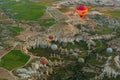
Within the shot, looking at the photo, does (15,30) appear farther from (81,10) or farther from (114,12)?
(114,12)

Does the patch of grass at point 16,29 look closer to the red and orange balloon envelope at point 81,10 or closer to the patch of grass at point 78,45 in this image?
the patch of grass at point 78,45

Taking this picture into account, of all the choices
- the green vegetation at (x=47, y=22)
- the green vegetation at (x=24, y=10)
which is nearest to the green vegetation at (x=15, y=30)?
the green vegetation at (x=47, y=22)

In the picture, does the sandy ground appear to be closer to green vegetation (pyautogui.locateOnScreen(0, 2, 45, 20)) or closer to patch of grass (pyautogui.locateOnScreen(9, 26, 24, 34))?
patch of grass (pyautogui.locateOnScreen(9, 26, 24, 34))

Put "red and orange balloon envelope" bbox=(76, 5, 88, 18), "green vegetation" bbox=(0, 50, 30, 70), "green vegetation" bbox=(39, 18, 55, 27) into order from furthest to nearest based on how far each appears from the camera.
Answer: "red and orange balloon envelope" bbox=(76, 5, 88, 18) → "green vegetation" bbox=(39, 18, 55, 27) → "green vegetation" bbox=(0, 50, 30, 70)

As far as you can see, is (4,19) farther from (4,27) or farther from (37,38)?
(37,38)

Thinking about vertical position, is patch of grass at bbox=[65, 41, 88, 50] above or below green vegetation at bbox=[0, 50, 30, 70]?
below

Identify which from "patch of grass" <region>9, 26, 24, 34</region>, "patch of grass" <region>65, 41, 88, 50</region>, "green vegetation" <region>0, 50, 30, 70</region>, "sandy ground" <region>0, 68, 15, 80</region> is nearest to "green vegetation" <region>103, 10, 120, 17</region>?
"patch of grass" <region>9, 26, 24, 34</region>

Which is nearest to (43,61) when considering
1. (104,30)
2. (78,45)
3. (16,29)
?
(78,45)
